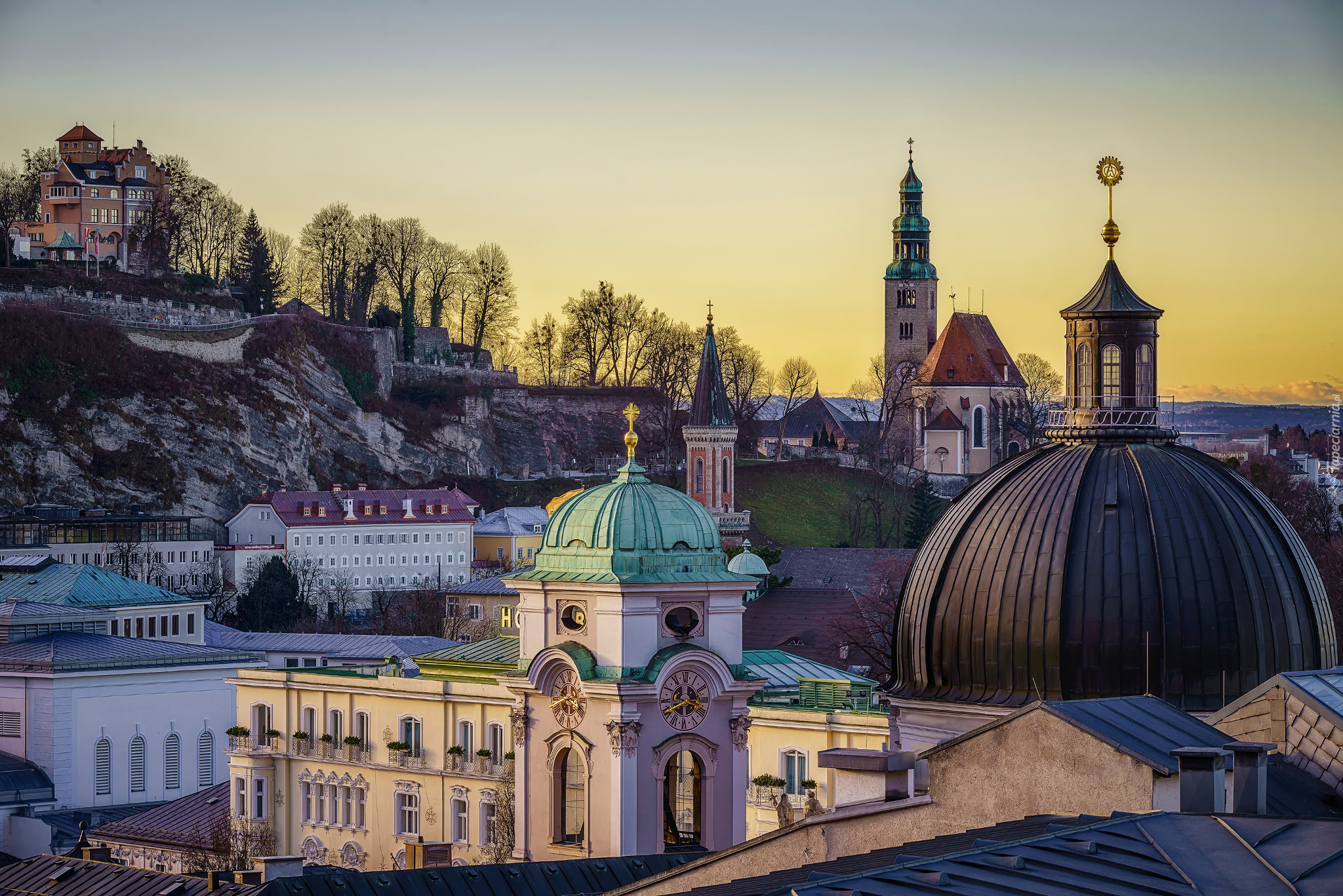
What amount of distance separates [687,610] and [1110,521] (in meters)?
13.2

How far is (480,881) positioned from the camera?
34156 millimetres

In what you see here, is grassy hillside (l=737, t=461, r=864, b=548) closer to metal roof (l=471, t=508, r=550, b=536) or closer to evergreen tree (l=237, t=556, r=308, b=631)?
metal roof (l=471, t=508, r=550, b=536)

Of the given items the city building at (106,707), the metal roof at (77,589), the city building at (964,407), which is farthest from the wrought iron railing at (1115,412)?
the city building at (964,407)

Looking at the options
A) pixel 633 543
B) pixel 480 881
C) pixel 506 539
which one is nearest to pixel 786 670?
pixel 633 543

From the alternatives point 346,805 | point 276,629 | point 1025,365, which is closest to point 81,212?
point 276,629

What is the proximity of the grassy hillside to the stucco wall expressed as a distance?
125518mm

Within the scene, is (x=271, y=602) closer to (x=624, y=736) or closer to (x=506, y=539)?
(x=506, y=539)

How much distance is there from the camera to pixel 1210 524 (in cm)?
3534

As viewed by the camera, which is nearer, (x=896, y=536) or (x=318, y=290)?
(x=896, y=536)

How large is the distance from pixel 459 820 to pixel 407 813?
214cm

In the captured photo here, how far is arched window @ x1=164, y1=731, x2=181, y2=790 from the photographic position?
75.1 metres

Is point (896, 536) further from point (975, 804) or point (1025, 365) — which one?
point (975, 804)

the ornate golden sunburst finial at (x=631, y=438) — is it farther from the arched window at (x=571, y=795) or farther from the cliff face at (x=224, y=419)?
the cliff face at (x=224, y=419)

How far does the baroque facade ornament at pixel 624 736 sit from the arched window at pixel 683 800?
2.91 ft
